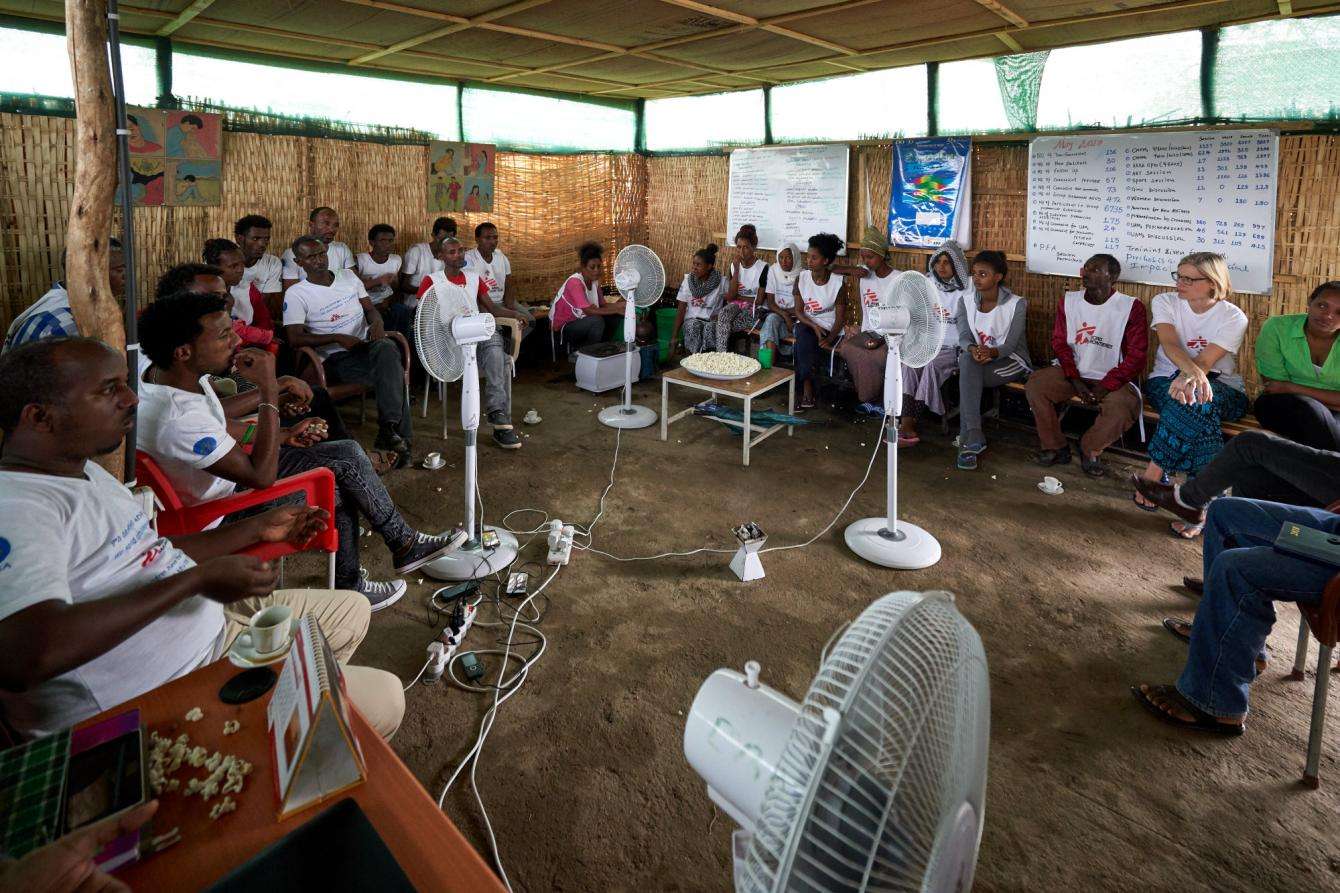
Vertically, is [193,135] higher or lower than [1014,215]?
higher

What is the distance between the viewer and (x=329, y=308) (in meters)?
5.15

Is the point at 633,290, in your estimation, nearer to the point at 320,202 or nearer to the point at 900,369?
the point at 900,369

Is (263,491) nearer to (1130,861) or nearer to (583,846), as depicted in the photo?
(583,846)

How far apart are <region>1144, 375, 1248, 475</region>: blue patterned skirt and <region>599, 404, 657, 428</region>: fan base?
327cm

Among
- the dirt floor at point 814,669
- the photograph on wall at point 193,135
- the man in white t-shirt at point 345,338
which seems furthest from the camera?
the photograph on wall at point 193,135

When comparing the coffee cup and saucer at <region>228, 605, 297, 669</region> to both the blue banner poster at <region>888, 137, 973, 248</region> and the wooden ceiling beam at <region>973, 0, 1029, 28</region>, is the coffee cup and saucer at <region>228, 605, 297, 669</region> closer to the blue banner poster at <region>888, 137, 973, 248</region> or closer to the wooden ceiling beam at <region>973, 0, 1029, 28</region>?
the wooden ceiling beam at <region>973, 0, 1029, 28</region>

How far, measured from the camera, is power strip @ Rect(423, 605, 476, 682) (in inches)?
108

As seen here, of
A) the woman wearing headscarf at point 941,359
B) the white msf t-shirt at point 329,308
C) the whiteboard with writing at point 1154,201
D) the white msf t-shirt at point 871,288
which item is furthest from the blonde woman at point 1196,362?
the white msf t-shirt at point 329,308

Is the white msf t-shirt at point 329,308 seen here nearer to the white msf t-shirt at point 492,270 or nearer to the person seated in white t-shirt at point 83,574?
the white msf t-shirt at point 492,270

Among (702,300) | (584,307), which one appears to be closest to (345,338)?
(584,307)

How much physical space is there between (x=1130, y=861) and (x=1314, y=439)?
2826mm

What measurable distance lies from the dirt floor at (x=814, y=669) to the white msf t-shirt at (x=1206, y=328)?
882mm

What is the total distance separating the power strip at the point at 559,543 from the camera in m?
3.56

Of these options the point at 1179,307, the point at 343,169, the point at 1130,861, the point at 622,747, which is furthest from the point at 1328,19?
the point at 343,169
